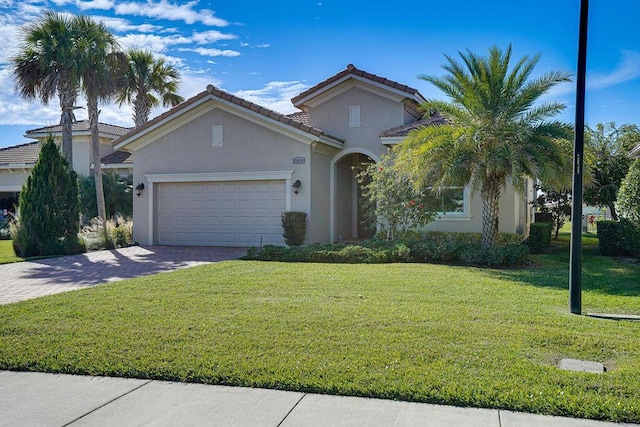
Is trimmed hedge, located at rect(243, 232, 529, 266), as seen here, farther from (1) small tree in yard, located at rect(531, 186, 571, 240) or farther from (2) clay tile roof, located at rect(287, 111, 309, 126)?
(1) small tree in yard, located at rect(531, 186, 571, 240)

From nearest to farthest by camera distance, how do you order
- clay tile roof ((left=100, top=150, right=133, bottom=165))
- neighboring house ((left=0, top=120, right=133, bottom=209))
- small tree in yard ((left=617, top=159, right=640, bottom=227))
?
1. small tree in yard ((left=617, top=159, right=640, bottom=227))
2. clay tile roof ((left=100, top=150, right=133, bottom=165))
3. neighboring house ((left=0, top=120, right=133, bottom=209))

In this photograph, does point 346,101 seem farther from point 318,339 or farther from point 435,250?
point 318,339

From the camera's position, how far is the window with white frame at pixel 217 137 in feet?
59.7

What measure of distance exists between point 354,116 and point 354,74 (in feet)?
4.79

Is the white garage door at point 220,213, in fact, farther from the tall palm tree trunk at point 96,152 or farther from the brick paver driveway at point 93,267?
the tall palm tree trunk at point 96,152

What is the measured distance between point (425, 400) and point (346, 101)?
15.5 meters

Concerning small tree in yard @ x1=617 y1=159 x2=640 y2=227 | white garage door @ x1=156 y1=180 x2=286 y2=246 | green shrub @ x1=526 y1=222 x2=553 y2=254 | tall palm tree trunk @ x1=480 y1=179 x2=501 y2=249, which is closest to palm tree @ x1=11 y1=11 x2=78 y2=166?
white garage door @ x1=156 y1=180 x2=286 y2=246

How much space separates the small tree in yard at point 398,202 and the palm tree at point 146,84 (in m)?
15.9

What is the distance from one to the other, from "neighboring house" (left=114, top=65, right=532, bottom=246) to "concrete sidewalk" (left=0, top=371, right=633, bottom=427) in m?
12.6

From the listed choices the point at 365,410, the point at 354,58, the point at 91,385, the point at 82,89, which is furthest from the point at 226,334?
the point at 82,89

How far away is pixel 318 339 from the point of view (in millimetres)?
6180

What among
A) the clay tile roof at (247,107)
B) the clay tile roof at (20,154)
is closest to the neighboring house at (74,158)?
the clay tile roof at (20,154)

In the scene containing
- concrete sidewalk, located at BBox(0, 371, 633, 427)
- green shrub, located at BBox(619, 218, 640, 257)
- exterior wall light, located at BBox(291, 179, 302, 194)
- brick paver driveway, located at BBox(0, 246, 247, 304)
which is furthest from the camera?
exterior wall light, located at BBox(291, 179, 302, 194)

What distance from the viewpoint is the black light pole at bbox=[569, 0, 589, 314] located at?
24.0 feet
